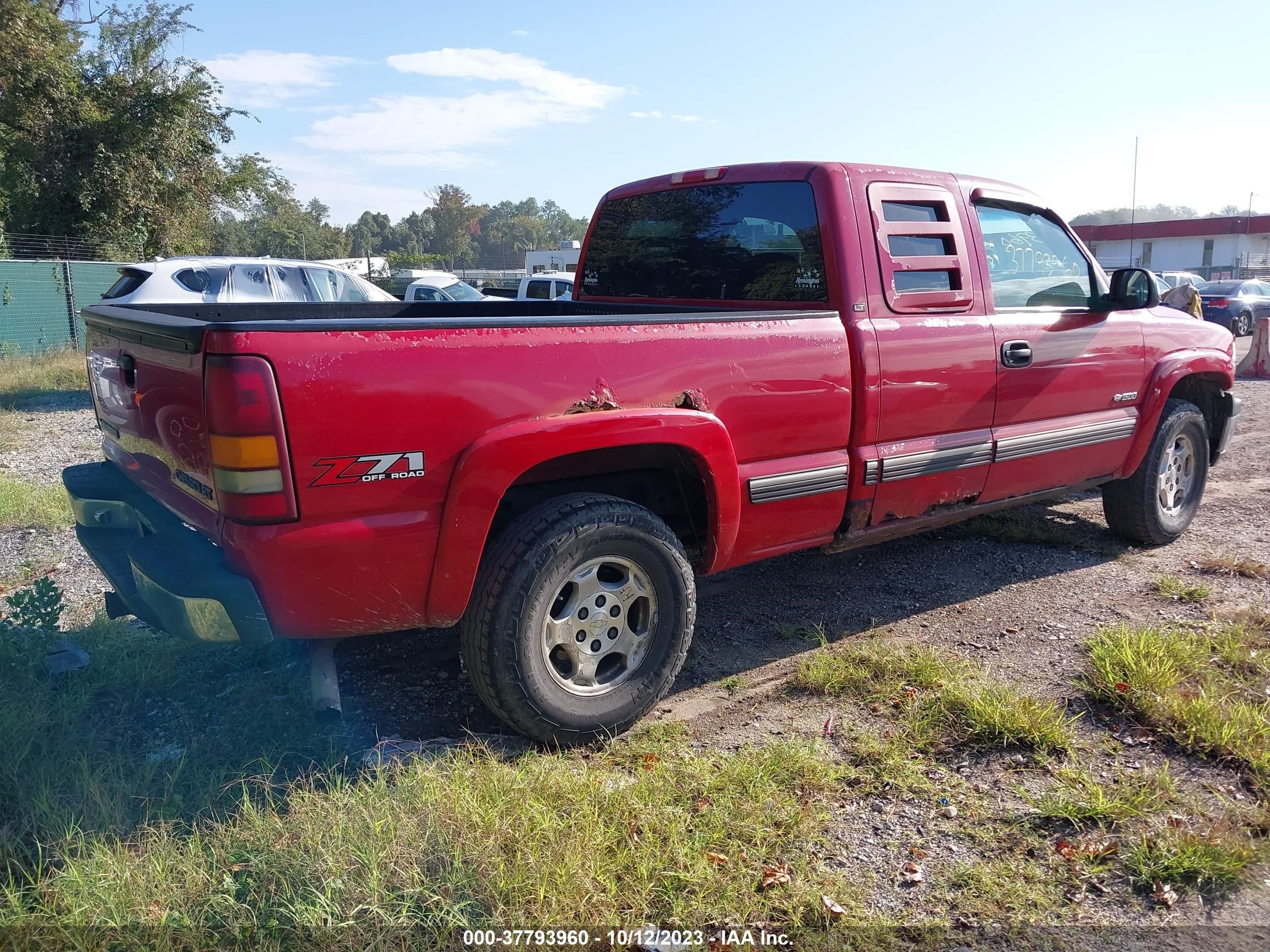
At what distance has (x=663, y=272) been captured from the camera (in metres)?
4.97

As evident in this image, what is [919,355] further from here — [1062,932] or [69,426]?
[69,426]

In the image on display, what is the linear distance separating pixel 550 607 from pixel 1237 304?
936 inches

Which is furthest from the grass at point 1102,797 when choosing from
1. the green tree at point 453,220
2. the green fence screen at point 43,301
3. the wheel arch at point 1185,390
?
the green tree at point 453,220

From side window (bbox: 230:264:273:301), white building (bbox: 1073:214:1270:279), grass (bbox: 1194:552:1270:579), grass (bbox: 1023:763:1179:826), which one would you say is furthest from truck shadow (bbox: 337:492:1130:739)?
white building (bbox: 1073:214:1270:279)

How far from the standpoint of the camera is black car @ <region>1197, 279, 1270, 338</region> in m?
21.9

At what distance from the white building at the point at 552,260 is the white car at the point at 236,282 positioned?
22.4 metres

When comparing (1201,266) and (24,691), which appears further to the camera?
(1201,266)

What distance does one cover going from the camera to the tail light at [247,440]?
2660 millimetres

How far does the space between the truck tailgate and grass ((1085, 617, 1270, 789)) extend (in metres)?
3.32

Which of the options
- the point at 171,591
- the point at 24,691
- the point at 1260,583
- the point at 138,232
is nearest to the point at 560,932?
the point at 171,591

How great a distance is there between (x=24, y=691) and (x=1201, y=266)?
55.0 meters

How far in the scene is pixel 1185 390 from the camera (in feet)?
19.5

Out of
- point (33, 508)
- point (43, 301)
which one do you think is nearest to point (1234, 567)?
point (33, 508)

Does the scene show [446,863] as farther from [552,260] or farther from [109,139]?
[552,260]
